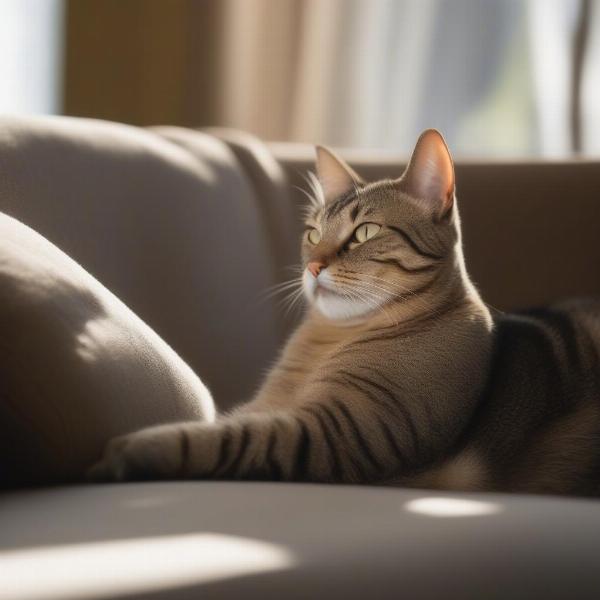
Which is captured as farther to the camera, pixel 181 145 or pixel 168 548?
pixel 181 145

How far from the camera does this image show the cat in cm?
112

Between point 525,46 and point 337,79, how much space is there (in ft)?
2.14

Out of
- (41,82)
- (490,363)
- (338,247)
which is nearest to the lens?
(490,363)

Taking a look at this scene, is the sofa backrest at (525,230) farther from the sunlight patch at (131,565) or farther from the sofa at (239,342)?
the sunlight patch at (131,565)

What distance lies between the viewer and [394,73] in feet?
10.4

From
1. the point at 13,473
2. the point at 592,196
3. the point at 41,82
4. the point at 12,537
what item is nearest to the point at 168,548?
the point at 12,537

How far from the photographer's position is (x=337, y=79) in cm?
315

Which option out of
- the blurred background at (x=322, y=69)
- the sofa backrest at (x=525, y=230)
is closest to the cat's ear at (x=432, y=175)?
the sofa backrest at (x=525, y=230)

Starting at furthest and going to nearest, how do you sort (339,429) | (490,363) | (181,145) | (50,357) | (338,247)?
(181,145) → (338,247) → (490,363) → (339,429) → (50,357)

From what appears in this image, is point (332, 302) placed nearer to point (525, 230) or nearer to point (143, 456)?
point (143, 456)

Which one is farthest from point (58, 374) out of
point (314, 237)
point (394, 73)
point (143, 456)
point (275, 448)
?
point (394, 73)

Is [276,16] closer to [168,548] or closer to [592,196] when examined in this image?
[592,196]

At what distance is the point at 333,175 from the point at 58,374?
811mm

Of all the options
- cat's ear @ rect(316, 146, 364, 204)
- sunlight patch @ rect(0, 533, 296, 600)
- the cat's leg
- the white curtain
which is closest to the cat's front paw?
the cat's leg
